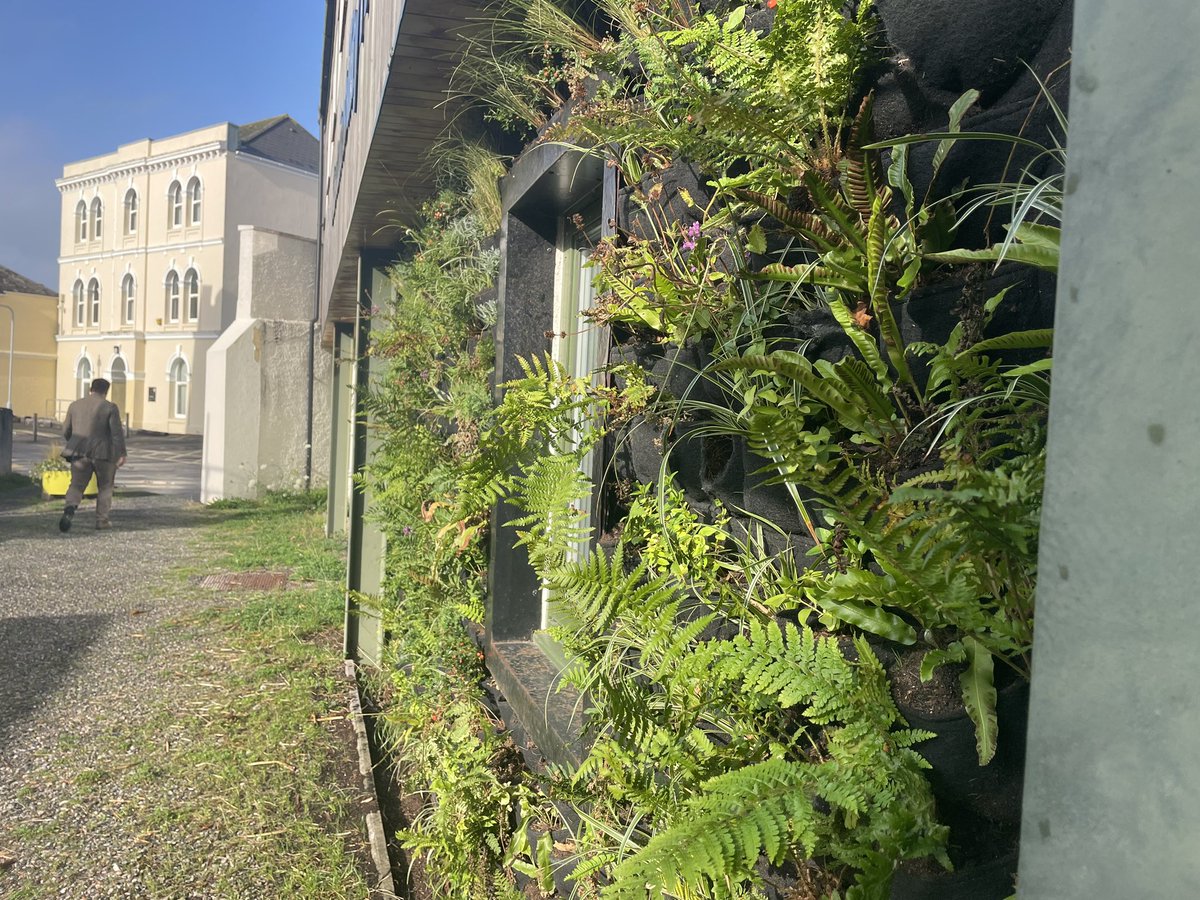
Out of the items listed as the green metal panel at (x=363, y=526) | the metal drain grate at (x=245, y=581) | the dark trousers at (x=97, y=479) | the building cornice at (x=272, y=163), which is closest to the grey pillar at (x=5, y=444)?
the dark trousers at (x=97, y=479)

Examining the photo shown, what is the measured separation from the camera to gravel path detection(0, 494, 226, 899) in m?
3.57

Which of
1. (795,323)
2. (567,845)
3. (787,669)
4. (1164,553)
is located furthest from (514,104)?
(1164,553)

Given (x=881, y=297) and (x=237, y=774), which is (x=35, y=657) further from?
(x=881, y=297)

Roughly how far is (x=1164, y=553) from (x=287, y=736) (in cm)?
504

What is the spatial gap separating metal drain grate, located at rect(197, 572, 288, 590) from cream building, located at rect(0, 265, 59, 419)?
37.0m

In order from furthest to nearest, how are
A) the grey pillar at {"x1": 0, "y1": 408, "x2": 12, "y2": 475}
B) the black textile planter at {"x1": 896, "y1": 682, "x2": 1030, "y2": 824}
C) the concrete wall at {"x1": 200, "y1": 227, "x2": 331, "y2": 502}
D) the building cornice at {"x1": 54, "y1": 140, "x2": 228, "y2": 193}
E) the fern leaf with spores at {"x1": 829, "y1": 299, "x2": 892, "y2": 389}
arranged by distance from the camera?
the building cornice at {"x1": 54, "y1": 140, "x2": 228, "y2": 193}, the grey pillar at {"x1": 0, "y1": 408, "x2": 12, "y2": 475}, the concrete wall at {"x1": 200, "y1": 227, "x2": 331, "y2": 502}, the fern leaf with spores at {"x1": 829, "y1": 299, "x2": 892, "y2": 389}, the black textile planter at {"x1": 896, "y1": 682, "x2": 1030, "y2": 824}

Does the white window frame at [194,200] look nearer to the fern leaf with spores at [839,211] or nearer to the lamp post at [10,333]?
the lamp post at [10,333]

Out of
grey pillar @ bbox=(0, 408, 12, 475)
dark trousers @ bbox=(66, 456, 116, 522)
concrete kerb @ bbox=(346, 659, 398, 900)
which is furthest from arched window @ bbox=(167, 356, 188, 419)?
concrete kerb @ bbox=(346, 659, 398, 900)

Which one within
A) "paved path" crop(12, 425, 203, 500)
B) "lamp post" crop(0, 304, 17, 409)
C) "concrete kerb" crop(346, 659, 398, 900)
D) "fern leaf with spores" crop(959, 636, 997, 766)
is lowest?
"concrete kerb" crop(346, 659, 398, 900)

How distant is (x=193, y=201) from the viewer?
114 feet

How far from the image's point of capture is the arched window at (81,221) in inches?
1510

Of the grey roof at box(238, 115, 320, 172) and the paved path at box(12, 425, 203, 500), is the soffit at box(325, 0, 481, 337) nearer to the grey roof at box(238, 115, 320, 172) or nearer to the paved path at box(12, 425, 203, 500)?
the paved path at box(12, 425, 203, 500)

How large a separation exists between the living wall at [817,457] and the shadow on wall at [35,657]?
4.33 meters

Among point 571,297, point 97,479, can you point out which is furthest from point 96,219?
point 571,297
